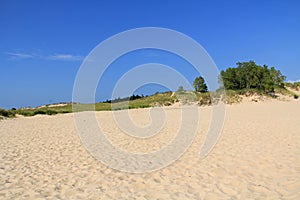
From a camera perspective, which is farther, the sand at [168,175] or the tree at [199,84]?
the tree at [199,84]

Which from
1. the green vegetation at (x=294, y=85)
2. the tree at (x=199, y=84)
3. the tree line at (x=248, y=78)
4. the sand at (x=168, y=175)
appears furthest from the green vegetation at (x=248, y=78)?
the sand at (x=168, y=175)

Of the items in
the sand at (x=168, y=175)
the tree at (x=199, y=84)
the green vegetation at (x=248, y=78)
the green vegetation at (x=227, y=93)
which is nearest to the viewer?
the sand at (x=168, y=175)

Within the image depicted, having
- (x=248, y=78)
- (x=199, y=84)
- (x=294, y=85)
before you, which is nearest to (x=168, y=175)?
(x=248, y=78)

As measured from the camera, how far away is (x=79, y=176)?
489cm

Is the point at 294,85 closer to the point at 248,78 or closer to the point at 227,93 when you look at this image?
the point at 248,78

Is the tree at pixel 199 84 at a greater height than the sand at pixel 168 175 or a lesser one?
greater

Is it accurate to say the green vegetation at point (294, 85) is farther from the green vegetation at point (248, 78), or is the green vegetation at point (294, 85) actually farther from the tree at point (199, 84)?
the tree at point (199, 84)

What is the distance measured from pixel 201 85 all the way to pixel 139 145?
33.9m

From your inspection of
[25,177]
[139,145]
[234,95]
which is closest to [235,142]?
[139,145]

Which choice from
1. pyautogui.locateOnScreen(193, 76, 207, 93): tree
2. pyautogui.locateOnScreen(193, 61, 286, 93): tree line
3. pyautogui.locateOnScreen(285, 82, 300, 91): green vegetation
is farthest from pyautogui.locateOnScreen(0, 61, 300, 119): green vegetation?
pyautogui.locateOnScreen(285, 82, 300, 91): green vegetation

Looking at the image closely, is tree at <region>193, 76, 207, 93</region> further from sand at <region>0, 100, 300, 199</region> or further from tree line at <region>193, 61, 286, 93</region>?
sand at <region>0, 100, 300, 199</region>

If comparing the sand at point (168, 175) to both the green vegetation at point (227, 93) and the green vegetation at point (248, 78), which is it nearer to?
the green vegetation at point (227, 93)

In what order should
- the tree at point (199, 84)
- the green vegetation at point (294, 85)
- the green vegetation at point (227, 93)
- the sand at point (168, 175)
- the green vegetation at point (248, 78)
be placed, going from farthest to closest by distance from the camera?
the green vegetation at point (294, 85), the tree at point (199, 84), the green vegetation at point (248, 78), the green vegetation at point (227, 93), the sand at point (168, 175)

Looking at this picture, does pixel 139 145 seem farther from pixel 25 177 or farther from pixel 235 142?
pixel 25 177
